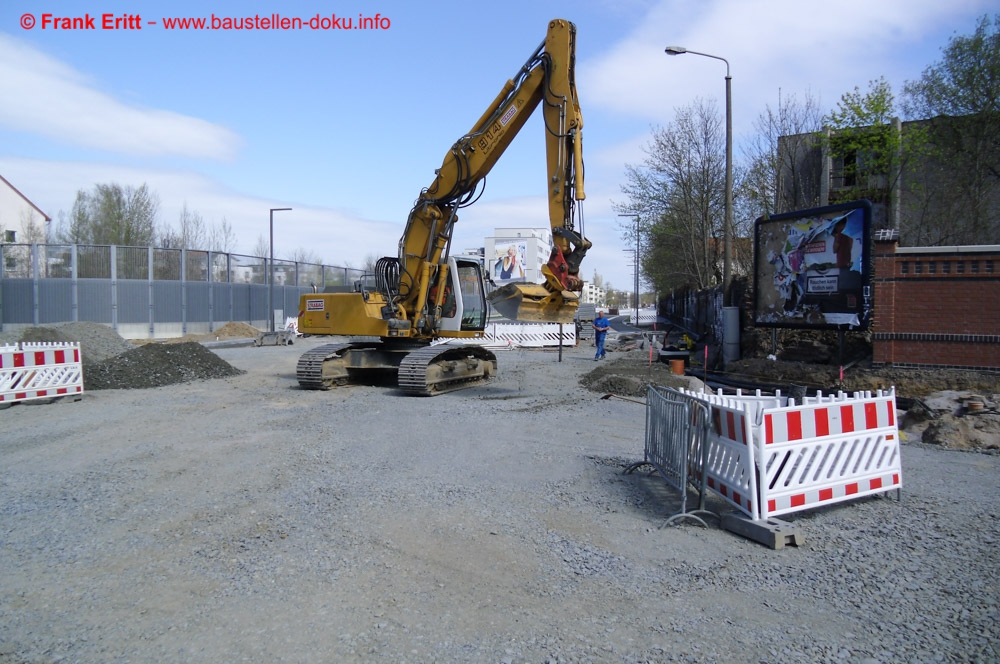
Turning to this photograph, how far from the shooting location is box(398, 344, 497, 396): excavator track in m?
13.0

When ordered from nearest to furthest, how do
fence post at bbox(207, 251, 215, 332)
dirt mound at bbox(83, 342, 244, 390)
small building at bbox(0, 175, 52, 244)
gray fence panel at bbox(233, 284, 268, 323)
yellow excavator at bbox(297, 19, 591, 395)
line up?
1. yellow excavator at bbox(297, 19, 591, 395)
2. dirt mound at bbox(83, 342, 244, 390)
3. fence post at bbox(207, 251, 215, 332)
4. gray fence panel at bbox(233, 284, 268, 323)
5. small building at bbox(0, 175, 52, 244)

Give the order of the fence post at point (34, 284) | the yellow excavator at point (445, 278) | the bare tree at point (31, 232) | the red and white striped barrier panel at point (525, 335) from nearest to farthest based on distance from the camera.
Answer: the yellow excavator at point (445, 278)
the red and white striped barrier panel at point (525, 335)
the fence post at point (34, 284)
the bare tree at point (31, 232)

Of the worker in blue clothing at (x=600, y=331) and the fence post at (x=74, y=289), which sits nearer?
the worker in blue clothing at (x=600, y=331)

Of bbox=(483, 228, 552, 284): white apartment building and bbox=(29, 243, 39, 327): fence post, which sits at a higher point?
bbox=(483, 228, 552, 284): white apartment building

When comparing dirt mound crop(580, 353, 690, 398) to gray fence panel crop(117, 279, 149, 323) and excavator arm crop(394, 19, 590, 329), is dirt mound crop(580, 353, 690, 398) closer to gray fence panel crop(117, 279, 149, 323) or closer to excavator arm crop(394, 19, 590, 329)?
excavator arm crop(394, 19, 590, 329)

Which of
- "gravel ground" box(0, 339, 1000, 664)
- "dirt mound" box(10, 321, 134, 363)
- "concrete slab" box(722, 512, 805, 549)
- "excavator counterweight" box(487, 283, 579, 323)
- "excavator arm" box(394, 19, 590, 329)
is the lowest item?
"gravel ground" box(0, 339, 1000, 664)

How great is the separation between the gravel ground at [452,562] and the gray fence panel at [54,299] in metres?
25.8

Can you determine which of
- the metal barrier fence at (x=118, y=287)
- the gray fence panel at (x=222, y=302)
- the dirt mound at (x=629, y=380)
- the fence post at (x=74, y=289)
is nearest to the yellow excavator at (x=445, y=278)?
the dirt mound at (x=629, y=380)

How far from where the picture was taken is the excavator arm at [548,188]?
10727 millimetres

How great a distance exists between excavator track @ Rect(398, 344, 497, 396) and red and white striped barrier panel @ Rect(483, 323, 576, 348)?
13661 mm

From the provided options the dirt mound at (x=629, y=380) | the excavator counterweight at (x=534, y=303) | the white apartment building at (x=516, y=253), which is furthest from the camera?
the white apartment building at (x=516, y=253)

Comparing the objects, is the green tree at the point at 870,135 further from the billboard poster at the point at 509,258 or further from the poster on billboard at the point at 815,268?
the billboard poster at the point at 509,258

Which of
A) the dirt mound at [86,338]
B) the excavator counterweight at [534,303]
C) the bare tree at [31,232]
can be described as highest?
the bare tree at [31,232]

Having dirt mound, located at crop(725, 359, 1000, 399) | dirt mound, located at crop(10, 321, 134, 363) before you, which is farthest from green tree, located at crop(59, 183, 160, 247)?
dirt mound, located at crop(725, 359, 1000, 399)
